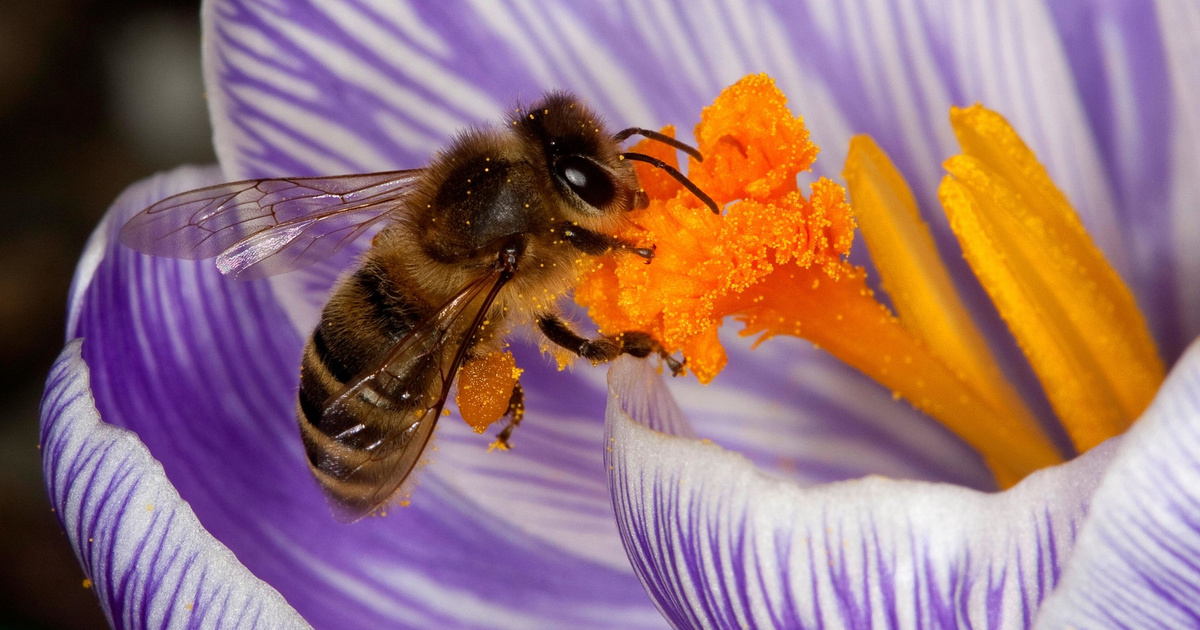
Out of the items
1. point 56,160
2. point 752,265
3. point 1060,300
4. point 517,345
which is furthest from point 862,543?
point 56,160

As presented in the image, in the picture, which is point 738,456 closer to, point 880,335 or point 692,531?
point 692,531

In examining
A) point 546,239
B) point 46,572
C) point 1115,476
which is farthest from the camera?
point 46,572

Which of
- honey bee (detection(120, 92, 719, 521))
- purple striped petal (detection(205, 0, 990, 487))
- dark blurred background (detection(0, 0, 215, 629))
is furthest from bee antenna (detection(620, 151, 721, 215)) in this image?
dark blurred background (detection(0, 0, 215, 629))

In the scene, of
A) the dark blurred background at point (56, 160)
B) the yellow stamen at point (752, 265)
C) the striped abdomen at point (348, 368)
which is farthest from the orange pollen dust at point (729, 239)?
the dark blurred background at point (56, 160)

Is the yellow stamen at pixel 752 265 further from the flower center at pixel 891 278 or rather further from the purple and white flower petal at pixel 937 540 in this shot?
the purple and white flower petal at pixel 937 540

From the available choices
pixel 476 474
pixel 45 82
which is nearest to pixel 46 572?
pixel 45 82

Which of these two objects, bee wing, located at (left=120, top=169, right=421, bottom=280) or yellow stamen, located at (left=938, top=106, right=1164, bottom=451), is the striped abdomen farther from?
yellow stamen, located at (left=938, top=106, right=1164, bottom=451)
